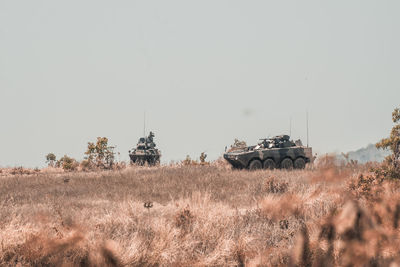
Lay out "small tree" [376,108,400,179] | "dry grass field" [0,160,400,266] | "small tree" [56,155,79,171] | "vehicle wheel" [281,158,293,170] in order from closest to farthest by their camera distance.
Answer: "dry grass field" [0,160,400,266] → "small tree" [376,108,400,179] → "vehicle wheel" [281,158,293,170] → "small tree" [56,155,79,171]

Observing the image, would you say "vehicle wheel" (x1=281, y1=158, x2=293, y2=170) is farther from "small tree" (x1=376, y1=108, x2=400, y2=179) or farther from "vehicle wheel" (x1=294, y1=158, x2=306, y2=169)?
"small tree" (x1=376, y1=108, x2=400, y2=179)

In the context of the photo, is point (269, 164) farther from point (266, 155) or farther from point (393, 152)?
point (393, 152)

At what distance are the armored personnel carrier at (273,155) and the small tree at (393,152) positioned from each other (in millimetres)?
9485

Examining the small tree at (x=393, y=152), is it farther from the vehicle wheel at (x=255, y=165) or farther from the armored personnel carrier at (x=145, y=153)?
the armored personnel carrier at (x=145, y=153)

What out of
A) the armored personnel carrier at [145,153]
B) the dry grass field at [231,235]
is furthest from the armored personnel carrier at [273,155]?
the dry grass field at [231,235]

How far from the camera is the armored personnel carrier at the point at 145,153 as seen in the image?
1138 inches

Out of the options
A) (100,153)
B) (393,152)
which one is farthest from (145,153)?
(393,152)

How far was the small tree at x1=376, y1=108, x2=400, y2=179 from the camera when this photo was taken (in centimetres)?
1129

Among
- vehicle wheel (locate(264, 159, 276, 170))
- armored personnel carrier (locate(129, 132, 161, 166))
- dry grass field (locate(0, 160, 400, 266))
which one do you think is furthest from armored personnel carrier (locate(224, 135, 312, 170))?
dry grass field (locate(0, 160, 400, 266))

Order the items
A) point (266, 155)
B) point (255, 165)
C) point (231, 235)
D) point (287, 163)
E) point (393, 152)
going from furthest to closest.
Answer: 1. point (287, 163)
2. point (266, 155)
3. point (255, 165)
4. point (393, 152)
5. point (231, 235)

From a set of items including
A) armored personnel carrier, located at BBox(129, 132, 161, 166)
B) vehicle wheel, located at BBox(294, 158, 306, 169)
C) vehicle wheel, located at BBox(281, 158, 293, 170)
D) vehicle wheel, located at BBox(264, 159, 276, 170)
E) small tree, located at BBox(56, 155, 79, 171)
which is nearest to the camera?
vehicle wheel, located at BBox(264, 159, 276, 170)

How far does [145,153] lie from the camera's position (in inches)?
1139

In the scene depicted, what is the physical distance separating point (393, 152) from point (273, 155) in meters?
10.1

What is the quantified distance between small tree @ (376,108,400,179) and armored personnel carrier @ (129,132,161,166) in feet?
60.8
